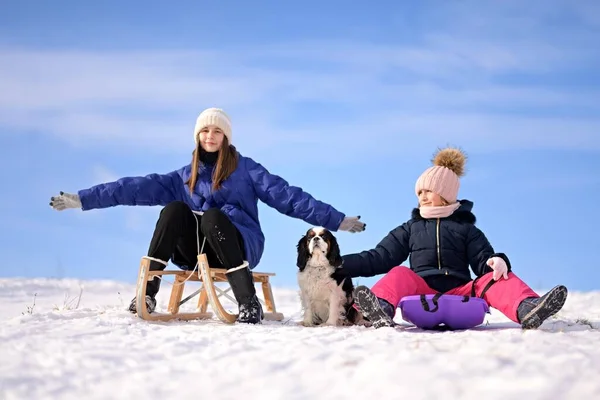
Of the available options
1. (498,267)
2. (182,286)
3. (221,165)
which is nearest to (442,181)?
(498,267)

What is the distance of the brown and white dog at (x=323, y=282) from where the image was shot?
5.00 m

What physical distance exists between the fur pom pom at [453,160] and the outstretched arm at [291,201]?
0.98 m

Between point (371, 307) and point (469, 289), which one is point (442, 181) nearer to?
point (469, 289)

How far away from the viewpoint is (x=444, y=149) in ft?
18.5

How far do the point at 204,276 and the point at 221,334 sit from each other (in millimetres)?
1000

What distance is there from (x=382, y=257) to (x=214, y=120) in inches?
70.9

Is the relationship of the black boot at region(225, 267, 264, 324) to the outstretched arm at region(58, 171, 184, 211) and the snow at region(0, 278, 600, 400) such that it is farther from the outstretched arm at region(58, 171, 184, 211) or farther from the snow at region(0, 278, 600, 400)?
the outstretched arm at region(58, 171, 184, 211)

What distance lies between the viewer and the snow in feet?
8.25

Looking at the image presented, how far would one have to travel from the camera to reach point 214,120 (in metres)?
5.45

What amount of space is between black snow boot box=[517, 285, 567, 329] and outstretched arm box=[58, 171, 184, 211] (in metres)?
2.96

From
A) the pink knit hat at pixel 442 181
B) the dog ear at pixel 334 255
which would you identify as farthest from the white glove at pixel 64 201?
the pink knit hat at pixel 442 181

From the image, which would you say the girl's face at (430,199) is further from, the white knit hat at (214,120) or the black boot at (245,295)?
the white knit hat at (214,120)

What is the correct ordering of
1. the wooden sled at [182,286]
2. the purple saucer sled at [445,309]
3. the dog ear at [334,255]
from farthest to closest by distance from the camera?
1. the dog ear at [334,255]
2. the wooden sled at [182,286]
3. the purple saucer sled at [445,309]

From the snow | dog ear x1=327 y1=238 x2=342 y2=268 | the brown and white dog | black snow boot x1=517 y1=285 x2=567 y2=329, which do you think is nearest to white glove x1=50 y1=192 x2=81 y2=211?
the snow
